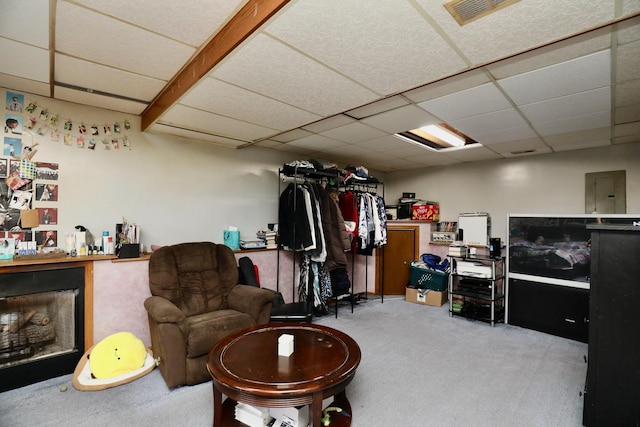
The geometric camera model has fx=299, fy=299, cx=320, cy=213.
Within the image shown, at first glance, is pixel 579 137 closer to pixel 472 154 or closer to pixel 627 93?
pixel 472 154

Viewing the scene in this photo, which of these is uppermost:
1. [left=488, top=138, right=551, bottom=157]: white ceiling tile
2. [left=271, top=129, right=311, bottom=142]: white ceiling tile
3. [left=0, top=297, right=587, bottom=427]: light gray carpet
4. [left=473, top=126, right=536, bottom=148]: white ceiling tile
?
[left=271, top=129, right=311, bottom=142]: white ceiling tile

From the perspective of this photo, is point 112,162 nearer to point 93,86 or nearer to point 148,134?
point 148,134

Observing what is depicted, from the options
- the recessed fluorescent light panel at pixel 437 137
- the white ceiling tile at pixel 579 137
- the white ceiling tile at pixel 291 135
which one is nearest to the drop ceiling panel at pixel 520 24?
the recessed fluorescent light panel at pixel 437 137

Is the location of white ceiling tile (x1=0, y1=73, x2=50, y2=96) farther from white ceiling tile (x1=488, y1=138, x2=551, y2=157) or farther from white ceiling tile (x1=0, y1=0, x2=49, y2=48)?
white ceiling tile (x1=488, y1=138, x2=551, y2=157)

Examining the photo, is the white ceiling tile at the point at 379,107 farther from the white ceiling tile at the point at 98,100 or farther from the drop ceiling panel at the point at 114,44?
the white ceiling tile at the point at 98,100

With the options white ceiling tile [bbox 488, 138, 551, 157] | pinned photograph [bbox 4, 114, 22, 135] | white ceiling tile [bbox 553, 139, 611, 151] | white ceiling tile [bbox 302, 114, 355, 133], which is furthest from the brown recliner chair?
white ceiling tile [bbox 553, 139, 611, 151]

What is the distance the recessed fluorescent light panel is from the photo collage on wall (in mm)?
3468

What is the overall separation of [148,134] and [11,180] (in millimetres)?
1156

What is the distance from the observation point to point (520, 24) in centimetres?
145

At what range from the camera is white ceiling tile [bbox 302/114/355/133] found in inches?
114

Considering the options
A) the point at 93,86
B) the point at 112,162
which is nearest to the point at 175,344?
the point at 112,162

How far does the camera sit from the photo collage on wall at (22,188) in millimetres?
2447

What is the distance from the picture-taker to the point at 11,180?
8.07 feet

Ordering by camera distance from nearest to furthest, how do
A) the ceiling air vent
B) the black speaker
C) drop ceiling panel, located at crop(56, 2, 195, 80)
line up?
the ceiling air vent < drop ceiling panel, located at crop(56, 2, 195, 80) < the black speaker
